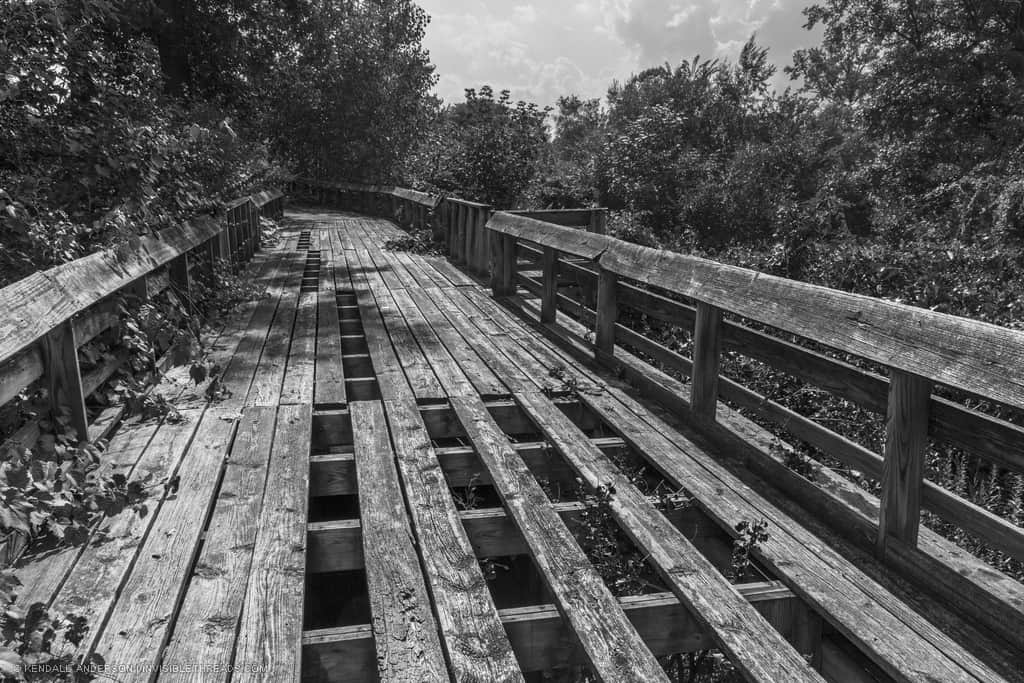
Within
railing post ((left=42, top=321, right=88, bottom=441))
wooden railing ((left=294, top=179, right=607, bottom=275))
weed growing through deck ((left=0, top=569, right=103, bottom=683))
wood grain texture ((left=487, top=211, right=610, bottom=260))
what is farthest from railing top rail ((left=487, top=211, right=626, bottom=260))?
weed growing through deck ((left=0, top=569, right=103, bottom=683))

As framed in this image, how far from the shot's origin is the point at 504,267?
855 centimetres

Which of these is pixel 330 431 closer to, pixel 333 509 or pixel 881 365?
pixel 333 509

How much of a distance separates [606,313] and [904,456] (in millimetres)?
3102

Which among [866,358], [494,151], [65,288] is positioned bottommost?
[866,358]

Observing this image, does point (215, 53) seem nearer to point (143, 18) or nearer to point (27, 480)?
point (143, 18)

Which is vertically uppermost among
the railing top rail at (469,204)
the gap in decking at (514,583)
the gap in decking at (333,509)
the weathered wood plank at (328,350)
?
the railing top rail at (469,204)

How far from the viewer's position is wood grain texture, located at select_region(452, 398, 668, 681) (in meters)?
2.29

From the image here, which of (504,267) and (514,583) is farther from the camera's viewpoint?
(504,267)

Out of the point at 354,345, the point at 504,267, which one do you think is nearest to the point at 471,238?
the point at 504,267

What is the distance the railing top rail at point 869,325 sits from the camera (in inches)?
92.5

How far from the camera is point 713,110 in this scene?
145 ft

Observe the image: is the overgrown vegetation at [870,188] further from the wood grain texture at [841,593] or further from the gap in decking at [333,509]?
the gap in decking at [333,509]

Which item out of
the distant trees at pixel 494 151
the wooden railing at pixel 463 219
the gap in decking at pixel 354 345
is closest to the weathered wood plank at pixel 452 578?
the gap in decking at pixel 354 345

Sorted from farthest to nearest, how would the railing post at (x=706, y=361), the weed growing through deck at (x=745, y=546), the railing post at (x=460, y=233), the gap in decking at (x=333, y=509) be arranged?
the railing post at (x=460, y=233) → the gap in decking at (x=333, y=509) → the railing post at (x=706, y=361) → the weed growing through deck at (x=745, y=546)
